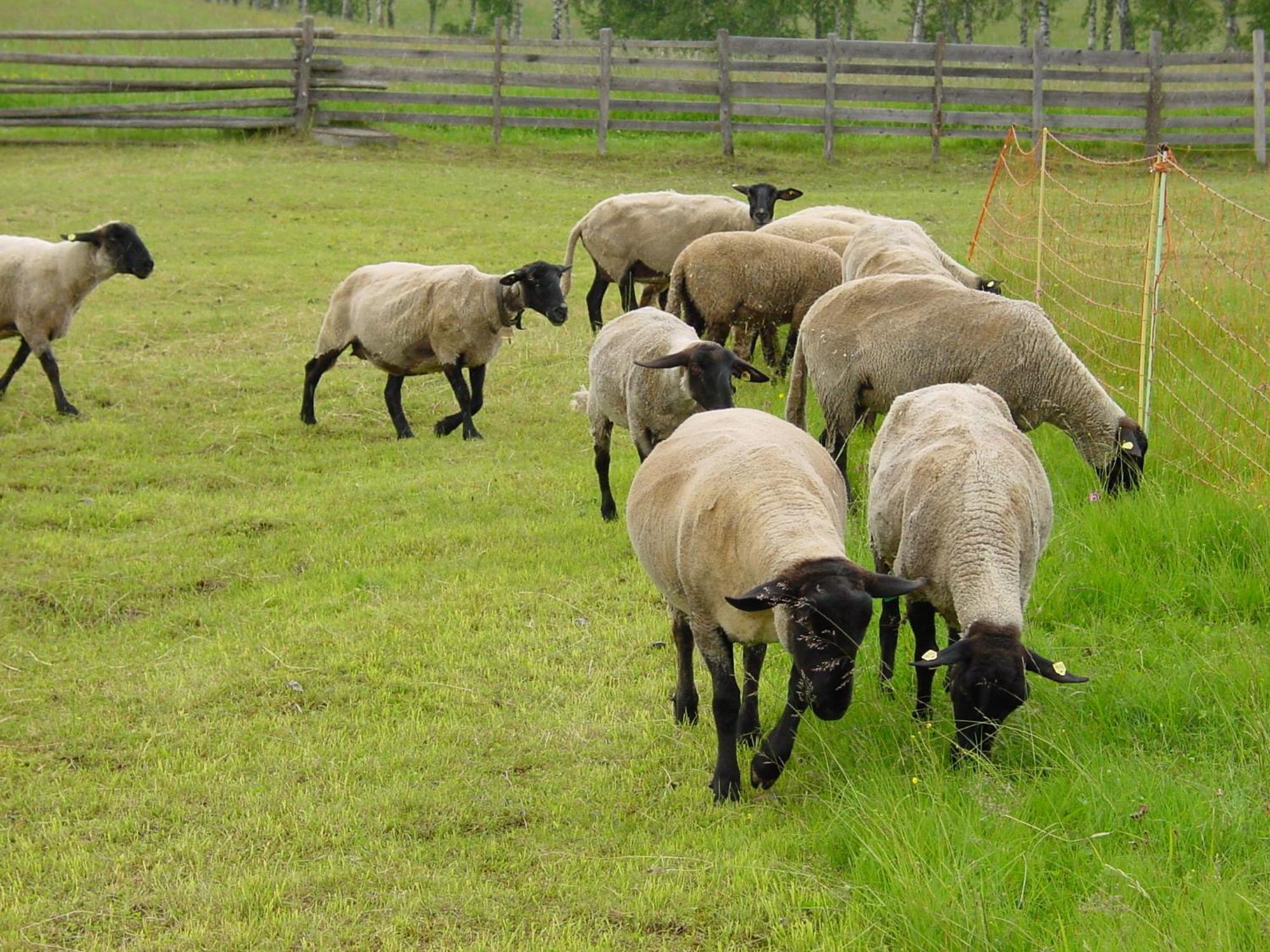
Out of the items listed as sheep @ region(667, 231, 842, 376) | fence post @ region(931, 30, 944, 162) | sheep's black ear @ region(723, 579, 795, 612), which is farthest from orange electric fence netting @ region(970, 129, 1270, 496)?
fence post @ region(931, 30, 944, 162)

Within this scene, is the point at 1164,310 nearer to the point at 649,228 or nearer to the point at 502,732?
the point at 649,228

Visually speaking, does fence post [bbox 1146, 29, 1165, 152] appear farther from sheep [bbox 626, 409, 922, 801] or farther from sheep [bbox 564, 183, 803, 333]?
sheep [bbox 626, 409, 922, 801]

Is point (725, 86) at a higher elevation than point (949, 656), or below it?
higher

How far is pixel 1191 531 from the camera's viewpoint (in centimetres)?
634

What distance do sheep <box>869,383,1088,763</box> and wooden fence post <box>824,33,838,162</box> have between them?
19189 mm

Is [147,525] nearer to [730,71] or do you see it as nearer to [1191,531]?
[1191,531]

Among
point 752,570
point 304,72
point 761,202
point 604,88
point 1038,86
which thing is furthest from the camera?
point 304,72

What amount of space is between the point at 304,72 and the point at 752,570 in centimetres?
2257

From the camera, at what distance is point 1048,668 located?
4.44m

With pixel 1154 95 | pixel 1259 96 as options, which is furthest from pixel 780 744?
pixel 1259 96

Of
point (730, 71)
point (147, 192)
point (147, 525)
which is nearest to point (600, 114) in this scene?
point (730, 71)

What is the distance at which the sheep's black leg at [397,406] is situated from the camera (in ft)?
35.6

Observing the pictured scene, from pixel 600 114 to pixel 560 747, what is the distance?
20.7m

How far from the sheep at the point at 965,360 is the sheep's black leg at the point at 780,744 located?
3055 mm
